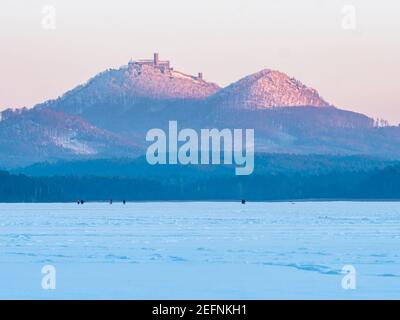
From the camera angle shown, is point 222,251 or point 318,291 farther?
point 222,251

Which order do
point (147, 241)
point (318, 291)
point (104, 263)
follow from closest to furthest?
point (318, 291)
point (104, 263)
point (147, 241)

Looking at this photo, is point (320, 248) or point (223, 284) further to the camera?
point (320, 248)

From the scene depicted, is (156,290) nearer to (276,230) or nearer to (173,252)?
(173,252)

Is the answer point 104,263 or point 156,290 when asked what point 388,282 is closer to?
point 156,290

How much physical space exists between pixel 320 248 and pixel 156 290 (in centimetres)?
2269

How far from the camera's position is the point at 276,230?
8856cm

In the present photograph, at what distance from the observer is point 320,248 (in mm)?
64562

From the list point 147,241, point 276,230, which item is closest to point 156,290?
point 147,241
